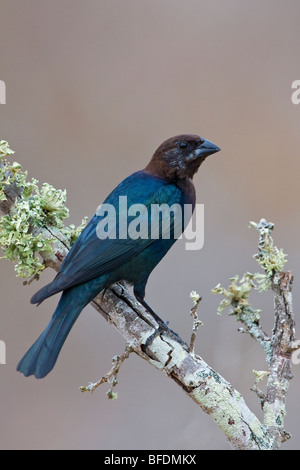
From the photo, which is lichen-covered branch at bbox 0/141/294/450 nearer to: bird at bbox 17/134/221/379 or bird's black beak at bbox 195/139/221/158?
bird at bbox 17/134/221/379

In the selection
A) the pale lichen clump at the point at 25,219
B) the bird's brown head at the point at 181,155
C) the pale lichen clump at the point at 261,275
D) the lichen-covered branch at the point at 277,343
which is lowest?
the lichen-covered branch at the point at 277,343

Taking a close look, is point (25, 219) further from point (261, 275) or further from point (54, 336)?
point (261, 275)

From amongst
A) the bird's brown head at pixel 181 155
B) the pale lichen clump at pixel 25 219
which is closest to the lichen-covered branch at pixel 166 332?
the pale lichen clump at pixel 25 219

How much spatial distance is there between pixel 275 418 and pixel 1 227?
37.9 inches

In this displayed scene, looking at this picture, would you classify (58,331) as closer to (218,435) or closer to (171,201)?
(171,201)

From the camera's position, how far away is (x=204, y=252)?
12.4ft

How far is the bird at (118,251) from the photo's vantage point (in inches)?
80.6

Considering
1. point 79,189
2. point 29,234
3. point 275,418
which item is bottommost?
point 275,418

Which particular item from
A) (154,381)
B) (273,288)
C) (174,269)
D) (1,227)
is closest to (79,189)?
(174,269)

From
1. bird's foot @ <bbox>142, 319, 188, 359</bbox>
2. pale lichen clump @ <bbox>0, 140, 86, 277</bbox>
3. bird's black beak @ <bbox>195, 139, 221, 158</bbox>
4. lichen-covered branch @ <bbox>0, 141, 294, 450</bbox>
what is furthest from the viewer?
bird's black beak @ <bbox>195, 139, 221, 158</bbox>

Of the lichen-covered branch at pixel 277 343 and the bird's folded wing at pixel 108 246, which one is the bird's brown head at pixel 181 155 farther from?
the lichen-covered branch at pixel 277 343

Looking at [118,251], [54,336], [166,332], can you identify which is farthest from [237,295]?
[54,336]

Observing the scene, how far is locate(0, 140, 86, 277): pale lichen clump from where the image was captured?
2061 millimetres

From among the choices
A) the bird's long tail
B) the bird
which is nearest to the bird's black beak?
the bird
